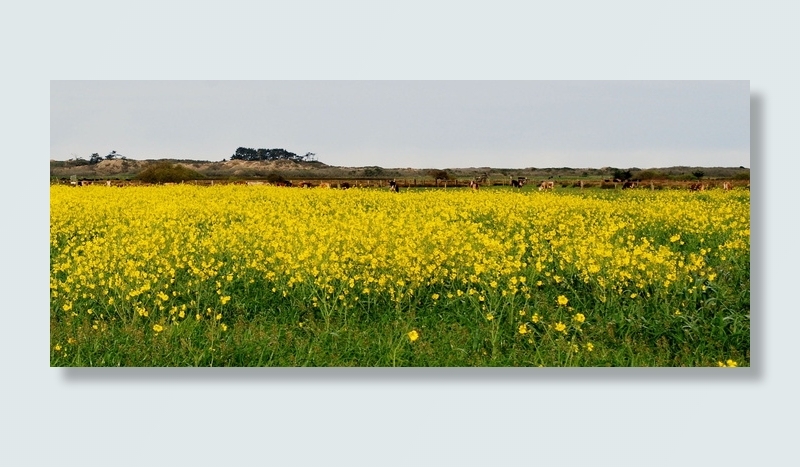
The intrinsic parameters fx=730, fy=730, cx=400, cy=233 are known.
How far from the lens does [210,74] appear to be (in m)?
4.89

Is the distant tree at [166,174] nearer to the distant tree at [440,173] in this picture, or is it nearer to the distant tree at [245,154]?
the distant tree at [245,154]

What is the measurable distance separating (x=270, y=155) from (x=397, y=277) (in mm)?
1203

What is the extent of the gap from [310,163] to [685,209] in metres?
2.68

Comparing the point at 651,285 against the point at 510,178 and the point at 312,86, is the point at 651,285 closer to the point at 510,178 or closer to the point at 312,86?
the point at 510,178

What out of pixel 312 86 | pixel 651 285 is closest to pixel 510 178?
pixel 651 285

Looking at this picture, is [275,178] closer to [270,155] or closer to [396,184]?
[270,155]

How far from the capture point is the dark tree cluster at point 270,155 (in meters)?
4.95

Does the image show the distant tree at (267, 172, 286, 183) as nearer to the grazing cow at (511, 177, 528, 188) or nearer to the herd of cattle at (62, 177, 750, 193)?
the herd of cattle at (62, 177, 750, 193)

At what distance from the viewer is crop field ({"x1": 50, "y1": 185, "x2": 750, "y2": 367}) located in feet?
14.9

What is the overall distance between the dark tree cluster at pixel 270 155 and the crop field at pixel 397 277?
344 mm

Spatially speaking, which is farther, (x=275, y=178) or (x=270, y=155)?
(x=275, y=178)

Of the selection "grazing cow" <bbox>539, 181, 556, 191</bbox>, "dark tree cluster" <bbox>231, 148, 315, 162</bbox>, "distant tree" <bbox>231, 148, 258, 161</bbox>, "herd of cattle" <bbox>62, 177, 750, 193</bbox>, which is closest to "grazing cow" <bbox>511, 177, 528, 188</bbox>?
"herd of cattle" <bbox>62, 177, 750, 193</bbox>

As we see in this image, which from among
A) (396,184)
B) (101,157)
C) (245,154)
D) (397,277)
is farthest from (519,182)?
(101,157)

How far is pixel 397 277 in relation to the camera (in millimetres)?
4887
